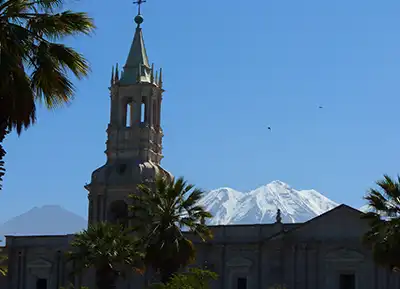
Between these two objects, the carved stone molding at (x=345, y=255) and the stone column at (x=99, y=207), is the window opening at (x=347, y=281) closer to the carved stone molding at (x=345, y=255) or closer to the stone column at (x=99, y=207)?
the carved stone molding at (x=345, y=255)

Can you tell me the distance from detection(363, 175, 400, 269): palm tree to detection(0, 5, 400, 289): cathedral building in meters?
8.50

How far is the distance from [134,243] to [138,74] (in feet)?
58.4

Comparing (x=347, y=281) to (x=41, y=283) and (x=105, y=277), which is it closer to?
(x=105, y=277)

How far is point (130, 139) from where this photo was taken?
5506cm

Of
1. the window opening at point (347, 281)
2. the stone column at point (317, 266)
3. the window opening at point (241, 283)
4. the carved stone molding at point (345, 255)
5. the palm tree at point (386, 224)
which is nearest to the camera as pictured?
the palm tree at point (386, 224)

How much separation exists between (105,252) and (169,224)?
3097 mm

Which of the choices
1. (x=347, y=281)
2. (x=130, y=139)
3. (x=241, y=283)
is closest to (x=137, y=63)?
(x=130, y=139)

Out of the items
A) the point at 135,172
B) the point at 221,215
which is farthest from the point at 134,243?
the point at 221,215

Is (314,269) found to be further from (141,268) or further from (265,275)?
(141,268)

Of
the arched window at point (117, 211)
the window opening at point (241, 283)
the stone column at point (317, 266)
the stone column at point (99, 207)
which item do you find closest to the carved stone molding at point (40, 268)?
the stone column at point (99, 207)

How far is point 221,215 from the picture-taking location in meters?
189

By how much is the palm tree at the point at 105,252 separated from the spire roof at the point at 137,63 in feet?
55.6

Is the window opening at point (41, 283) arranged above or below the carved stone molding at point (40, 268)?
below

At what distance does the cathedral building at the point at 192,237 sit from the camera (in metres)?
47.9
